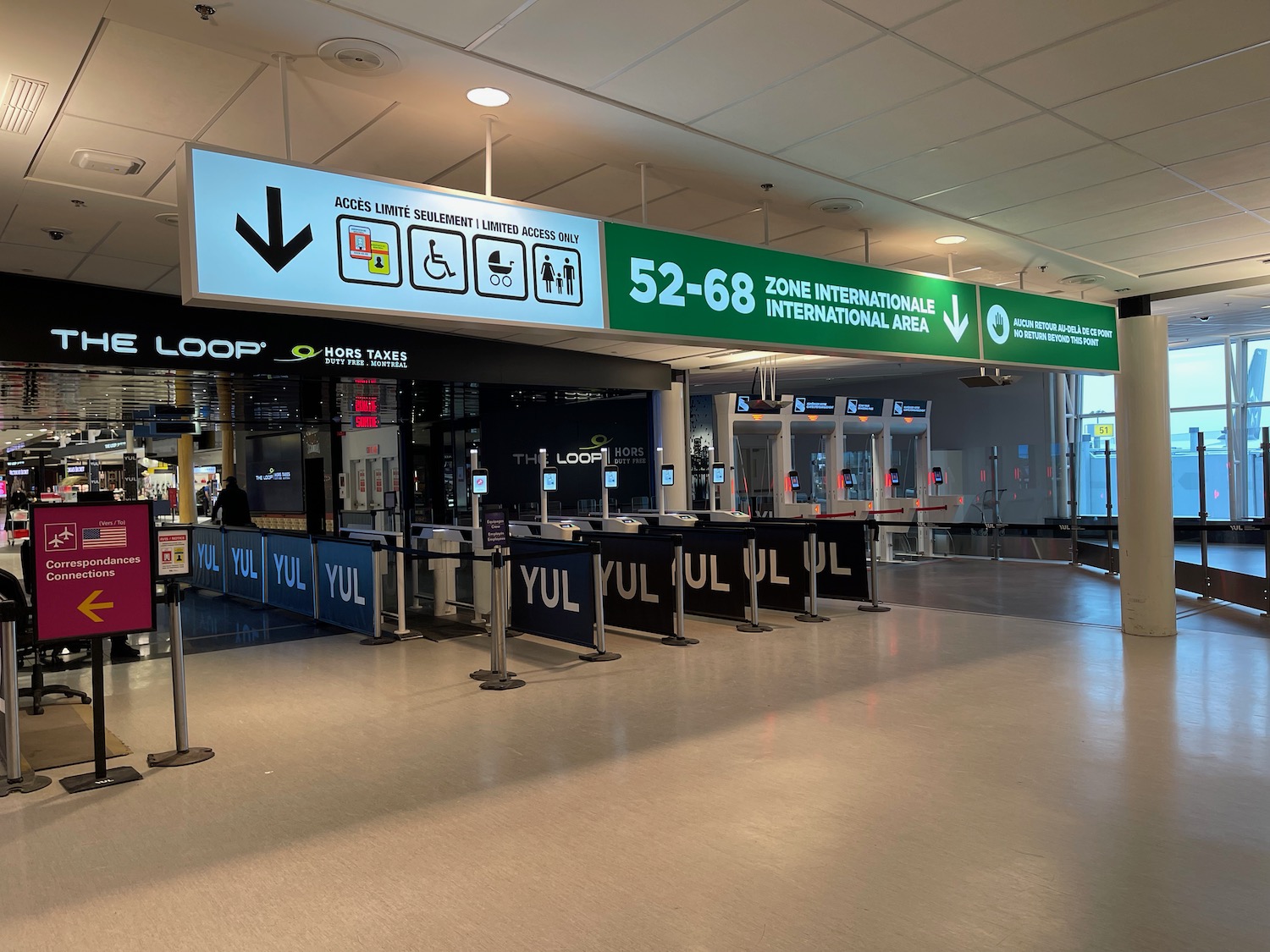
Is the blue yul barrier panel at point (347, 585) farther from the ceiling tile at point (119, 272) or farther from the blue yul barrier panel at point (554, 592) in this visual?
the ceiling tile at point (119, 272)

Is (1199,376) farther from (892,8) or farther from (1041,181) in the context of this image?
(892,8)

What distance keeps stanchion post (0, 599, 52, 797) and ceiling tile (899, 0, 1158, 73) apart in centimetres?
499

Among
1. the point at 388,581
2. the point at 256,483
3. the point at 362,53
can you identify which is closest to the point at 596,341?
the point at 388,581

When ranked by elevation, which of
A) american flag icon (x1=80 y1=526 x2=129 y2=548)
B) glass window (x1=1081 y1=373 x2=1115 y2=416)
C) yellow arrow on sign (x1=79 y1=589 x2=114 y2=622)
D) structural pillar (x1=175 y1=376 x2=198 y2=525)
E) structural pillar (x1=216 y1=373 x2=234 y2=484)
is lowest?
yellow arrow on sign (x1=79 y1=589 x2=114 y2=622)

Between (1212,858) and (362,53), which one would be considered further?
(362,53)

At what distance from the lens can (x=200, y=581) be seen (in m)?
12.6

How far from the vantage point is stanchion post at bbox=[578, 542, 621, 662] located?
7102 millimetres

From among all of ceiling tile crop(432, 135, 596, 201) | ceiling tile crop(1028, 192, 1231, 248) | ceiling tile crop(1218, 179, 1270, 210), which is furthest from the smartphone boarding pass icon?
ceiling tile crop(1218, 179, 1270, 210)

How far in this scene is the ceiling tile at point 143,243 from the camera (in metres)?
5.75

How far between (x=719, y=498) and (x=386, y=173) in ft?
30.8

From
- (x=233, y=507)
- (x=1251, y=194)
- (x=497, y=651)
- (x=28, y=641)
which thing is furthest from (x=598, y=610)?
(x=233, y=507)

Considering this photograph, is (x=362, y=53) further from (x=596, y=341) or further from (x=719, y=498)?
(x=719, y=498)

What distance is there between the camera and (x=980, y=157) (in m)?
4.80

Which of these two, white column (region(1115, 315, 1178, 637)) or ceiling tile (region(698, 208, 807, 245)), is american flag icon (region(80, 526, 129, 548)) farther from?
white column (region(1115, 315, 1178, 637))
